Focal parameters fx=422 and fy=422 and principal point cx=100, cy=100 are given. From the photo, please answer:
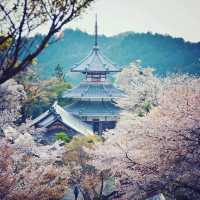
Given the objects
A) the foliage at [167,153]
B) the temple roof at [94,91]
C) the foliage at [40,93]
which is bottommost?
the foliage at [40,93]

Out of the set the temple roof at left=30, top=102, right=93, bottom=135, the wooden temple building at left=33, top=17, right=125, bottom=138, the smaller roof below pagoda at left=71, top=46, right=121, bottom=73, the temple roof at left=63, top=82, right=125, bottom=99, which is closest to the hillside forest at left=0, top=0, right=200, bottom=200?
the temple roof at left=30, top=102, right=93, bottom=135

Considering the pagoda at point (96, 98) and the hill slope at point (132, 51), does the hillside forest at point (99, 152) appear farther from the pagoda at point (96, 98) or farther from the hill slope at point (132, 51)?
the hill slope at point (132, 51)

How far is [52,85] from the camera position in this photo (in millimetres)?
46438

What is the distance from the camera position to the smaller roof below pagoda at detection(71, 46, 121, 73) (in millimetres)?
34031

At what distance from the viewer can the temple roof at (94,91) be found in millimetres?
32094

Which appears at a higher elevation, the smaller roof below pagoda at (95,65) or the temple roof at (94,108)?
the smaller roof below pagoda at (95,65)

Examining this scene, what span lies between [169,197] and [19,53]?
27.7ft

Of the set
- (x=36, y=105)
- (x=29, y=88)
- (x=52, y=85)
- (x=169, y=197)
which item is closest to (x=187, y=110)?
(x=169, y=197)

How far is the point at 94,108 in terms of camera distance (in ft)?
104

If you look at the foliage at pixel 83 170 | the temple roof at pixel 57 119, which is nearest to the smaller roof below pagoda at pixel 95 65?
the temple roof at pixel 57 119

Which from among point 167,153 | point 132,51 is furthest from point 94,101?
point 132,51

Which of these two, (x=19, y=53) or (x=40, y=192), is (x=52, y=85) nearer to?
(x=40, y=192)

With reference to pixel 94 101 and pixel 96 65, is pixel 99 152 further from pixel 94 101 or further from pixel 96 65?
pixel 96 65

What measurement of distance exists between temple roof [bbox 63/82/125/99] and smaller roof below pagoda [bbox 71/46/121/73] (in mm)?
1147
